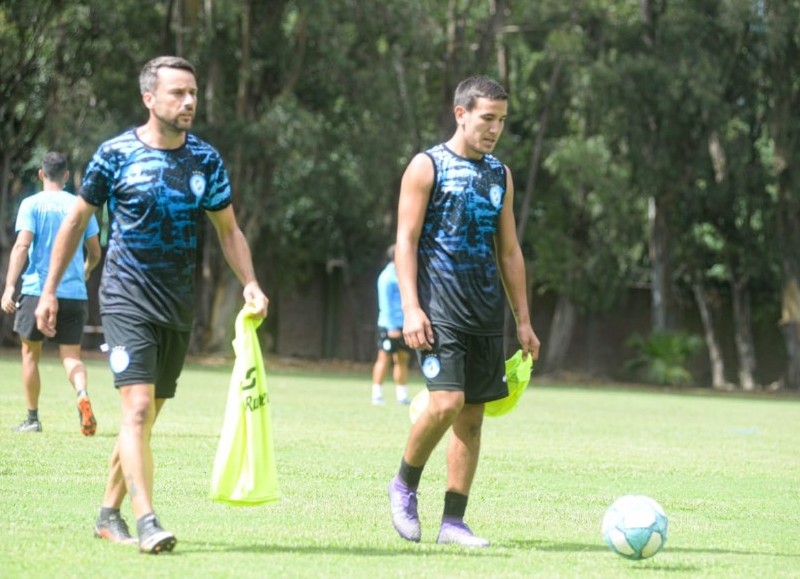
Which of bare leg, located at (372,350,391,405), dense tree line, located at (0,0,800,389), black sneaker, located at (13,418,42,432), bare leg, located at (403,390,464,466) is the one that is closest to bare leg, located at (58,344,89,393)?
black sneaker, located at (13,418,42,432)

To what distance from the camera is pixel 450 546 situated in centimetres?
701

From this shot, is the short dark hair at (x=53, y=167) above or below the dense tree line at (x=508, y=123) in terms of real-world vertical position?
below

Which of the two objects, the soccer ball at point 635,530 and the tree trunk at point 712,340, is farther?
the tree trunk at point 712,340

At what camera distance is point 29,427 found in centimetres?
1217

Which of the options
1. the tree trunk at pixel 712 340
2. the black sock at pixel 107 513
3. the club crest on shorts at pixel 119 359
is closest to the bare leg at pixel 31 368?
the black sock at pixel 107 513

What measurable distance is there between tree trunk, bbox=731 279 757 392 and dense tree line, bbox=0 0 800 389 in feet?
0.31

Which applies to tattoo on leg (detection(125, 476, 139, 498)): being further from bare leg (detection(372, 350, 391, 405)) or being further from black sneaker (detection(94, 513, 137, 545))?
bare leg (detection(372, 350, 391, 405))

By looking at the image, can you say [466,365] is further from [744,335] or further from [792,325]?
[744,335]

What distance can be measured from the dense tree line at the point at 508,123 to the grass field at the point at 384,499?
16.9 metres

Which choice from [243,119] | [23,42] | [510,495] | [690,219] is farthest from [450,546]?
[690,219]

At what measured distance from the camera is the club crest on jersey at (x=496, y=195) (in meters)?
7.17

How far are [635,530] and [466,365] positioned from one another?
1.25 metres

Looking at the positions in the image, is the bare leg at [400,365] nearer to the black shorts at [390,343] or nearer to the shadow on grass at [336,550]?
the black shorts at [390,343]

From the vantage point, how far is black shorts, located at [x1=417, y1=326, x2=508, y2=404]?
22.9ft
